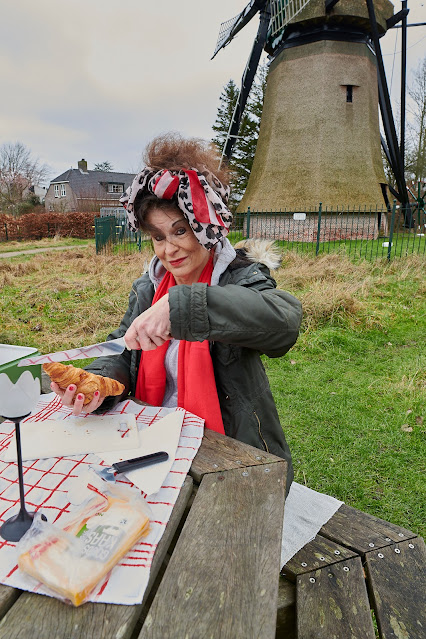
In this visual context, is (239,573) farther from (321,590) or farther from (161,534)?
(321,590)

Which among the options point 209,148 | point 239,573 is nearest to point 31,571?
point 239,573

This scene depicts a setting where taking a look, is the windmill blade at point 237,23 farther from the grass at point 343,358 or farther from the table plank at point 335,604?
the table plank at point 335,604

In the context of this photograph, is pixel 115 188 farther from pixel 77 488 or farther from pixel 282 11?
pixel 77 488

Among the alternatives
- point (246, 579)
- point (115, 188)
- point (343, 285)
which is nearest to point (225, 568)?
point (246, 579)

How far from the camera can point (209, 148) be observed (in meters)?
1.93

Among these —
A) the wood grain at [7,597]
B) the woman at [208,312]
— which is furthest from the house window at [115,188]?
the wood grain at [7,597]

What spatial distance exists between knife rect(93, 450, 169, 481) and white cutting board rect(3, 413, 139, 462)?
0.33 feet

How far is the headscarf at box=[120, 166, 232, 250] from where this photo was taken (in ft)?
5.36

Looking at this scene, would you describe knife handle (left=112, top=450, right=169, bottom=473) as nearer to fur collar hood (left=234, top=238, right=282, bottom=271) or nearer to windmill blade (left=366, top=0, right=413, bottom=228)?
fur collar hood (left=234, top=238, right=282, bottom=271)

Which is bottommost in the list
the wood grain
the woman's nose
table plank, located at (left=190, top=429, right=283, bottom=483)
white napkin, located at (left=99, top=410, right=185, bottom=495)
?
the wood grain

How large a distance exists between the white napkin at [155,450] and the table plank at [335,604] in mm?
557

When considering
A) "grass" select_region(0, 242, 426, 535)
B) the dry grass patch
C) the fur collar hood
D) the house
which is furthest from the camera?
the house

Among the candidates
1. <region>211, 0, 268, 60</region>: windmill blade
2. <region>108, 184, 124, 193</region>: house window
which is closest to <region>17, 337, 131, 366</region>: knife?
<region>211, 0, 268, 60</region>: windmill blade

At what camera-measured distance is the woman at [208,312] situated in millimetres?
1429
